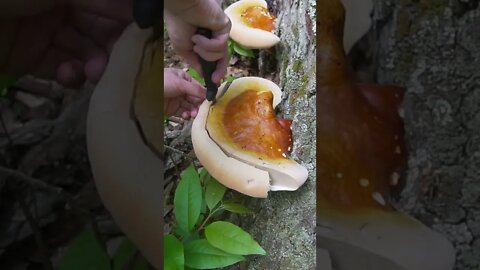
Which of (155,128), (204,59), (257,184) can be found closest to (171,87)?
(204,59)

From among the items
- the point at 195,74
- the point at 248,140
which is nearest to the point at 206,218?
the point at 248,140

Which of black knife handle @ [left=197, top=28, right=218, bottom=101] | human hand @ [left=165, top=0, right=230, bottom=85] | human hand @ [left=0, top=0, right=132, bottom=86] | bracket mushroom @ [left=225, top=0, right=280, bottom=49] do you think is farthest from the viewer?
bracket mushroom @ [left=225, top=0, right=280, bottom=49]

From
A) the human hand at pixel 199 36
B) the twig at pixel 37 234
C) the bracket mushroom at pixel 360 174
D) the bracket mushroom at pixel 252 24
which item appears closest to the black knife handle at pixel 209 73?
the human hand at pixel 199 36

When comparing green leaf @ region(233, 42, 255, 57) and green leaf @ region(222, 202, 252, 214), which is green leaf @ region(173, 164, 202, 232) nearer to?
green leaf @ region(222, 202, 252, 214)

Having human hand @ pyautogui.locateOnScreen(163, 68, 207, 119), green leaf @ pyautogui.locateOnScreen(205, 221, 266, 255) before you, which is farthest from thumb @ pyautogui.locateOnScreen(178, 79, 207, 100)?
green leaf @ pyautogui.locateOnScreen(205, 221, 266, 255)

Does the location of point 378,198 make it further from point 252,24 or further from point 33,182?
point 252,24

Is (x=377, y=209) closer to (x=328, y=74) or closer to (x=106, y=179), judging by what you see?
(x=328, y=74)

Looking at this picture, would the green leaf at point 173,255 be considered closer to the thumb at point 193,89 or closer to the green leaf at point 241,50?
the thumb at point 193,89
